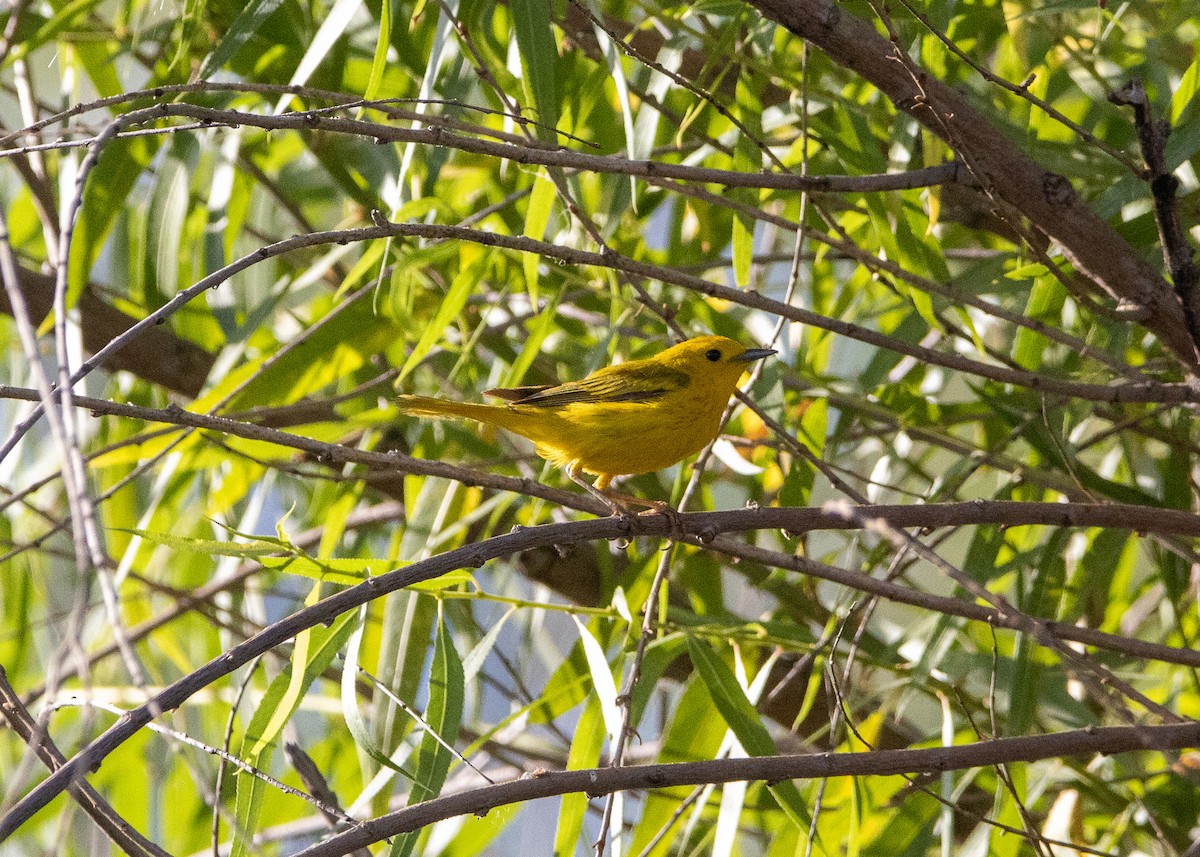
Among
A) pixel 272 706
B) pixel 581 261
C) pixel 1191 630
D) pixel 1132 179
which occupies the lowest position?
pixel 272 706

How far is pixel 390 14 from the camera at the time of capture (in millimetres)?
2666

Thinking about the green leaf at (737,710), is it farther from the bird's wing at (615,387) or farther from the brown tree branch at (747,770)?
the bird's wing at (615,387)

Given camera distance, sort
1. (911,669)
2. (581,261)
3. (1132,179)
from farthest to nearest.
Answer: (911,669) → (1132,179) → (581,261)

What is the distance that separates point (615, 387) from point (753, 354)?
0.41 metres

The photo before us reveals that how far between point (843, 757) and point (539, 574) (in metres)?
2.36

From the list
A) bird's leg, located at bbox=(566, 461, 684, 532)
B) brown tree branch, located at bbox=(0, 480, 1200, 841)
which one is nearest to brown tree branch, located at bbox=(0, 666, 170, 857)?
brown tree branch, located at bbox=(0, 480, 1200, 841)

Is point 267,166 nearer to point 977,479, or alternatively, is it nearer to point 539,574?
point 539,574

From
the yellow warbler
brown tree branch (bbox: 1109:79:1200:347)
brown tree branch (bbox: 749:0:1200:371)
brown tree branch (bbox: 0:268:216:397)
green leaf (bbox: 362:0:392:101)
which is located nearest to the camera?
brown tree branch (bbox: 1109:79:1200:347)

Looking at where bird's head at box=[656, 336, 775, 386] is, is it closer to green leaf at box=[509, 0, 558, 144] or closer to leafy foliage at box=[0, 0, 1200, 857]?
leafy foliage at box=[0, 0, 1200, 857]

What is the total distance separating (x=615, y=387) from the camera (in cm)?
362

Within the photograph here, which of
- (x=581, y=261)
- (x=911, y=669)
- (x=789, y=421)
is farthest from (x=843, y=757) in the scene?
(x=789, y=421)

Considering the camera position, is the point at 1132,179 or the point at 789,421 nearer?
the point at 1132,179

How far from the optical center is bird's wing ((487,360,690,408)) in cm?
347

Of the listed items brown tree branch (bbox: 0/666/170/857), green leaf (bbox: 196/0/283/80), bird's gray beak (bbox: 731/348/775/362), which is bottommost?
brown tree branch (bbox: 0/666/170/857)
